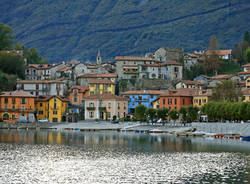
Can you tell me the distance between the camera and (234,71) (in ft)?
573

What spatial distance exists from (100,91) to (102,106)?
9.68m

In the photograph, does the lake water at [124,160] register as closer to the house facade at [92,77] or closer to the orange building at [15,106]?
the orange building at [15,106]

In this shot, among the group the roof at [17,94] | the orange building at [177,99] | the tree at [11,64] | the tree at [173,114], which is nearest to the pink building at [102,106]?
the orange building at [177,99]

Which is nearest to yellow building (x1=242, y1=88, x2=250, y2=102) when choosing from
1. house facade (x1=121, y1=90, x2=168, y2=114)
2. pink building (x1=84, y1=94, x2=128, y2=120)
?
house facade (x1=121, y1=90, x2=168, y2=114)

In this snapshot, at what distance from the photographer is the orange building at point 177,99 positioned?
14062 centimetres

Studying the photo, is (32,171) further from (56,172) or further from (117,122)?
(117,122)

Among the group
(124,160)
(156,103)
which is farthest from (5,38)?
(124,160)

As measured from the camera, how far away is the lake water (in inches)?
2267

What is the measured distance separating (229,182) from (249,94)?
79.8 metres

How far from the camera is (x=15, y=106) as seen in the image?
142 meters

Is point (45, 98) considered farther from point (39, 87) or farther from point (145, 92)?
point (145, 92)

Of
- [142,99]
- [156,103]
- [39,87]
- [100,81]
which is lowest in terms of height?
[156,103]

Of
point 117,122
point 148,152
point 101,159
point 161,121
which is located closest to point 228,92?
point 161,121

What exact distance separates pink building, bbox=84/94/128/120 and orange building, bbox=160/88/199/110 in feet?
37.4
